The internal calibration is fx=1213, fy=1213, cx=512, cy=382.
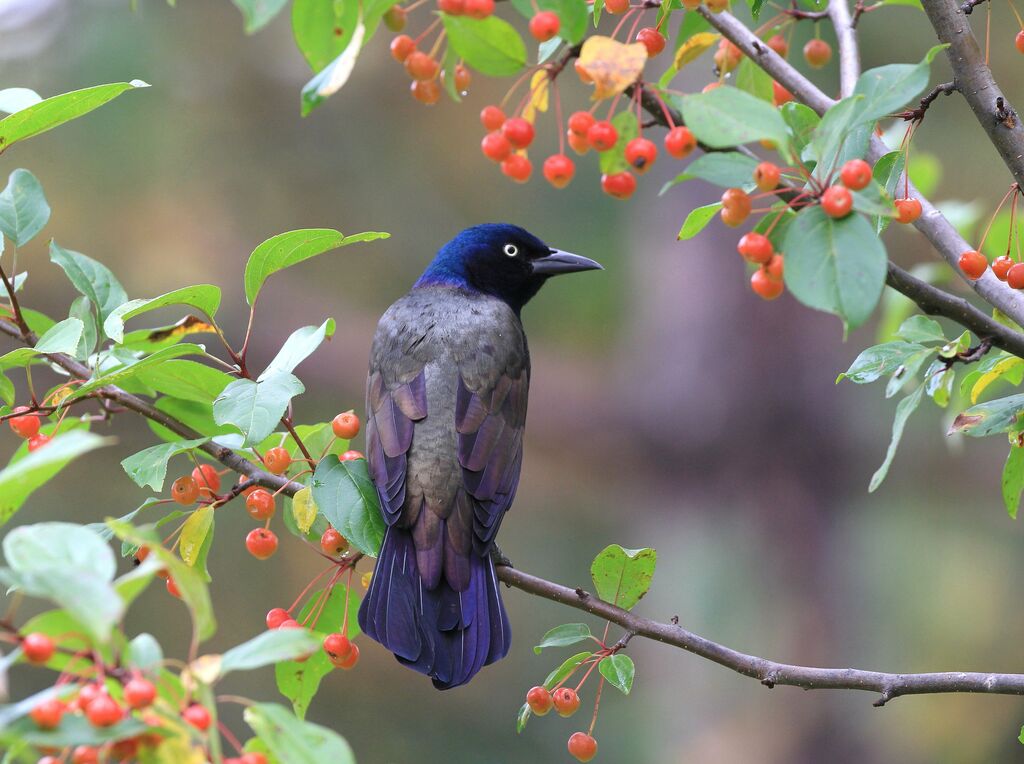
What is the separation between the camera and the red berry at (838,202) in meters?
1.79

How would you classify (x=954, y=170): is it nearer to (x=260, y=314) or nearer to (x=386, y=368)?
(x=260, y=314)

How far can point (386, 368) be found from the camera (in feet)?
12.6

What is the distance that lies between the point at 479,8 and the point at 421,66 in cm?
32

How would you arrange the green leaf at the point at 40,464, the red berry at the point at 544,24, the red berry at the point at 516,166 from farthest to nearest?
the red berry at the point at 516,166, the red berry at the point at 544,24, the green leaf at the point at 40,464

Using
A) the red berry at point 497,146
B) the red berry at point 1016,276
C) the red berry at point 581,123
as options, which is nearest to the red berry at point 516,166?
the red berry at point 497,146

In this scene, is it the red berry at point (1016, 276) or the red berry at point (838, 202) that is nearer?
the red berry at point (838, 202)

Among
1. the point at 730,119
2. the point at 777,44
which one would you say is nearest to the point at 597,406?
the point at 777,44

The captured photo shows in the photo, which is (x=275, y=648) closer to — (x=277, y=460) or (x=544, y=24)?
(x=544, y=24)

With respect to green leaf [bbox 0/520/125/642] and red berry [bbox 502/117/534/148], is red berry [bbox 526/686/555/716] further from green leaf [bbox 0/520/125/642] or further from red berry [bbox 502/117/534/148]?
green leaf [bbox 0/520/125/642]

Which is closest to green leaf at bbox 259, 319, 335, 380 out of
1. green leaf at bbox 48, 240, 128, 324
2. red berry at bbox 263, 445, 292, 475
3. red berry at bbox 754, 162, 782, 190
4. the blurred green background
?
red berry at bbox 263, 445, 292, 475

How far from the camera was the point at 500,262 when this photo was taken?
487 cm

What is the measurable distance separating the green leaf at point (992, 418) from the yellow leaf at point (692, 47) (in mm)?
958

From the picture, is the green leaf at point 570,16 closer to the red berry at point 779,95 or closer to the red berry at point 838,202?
the red berry at point 838,202

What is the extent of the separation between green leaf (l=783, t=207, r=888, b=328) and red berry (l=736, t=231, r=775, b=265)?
120 millimetres
